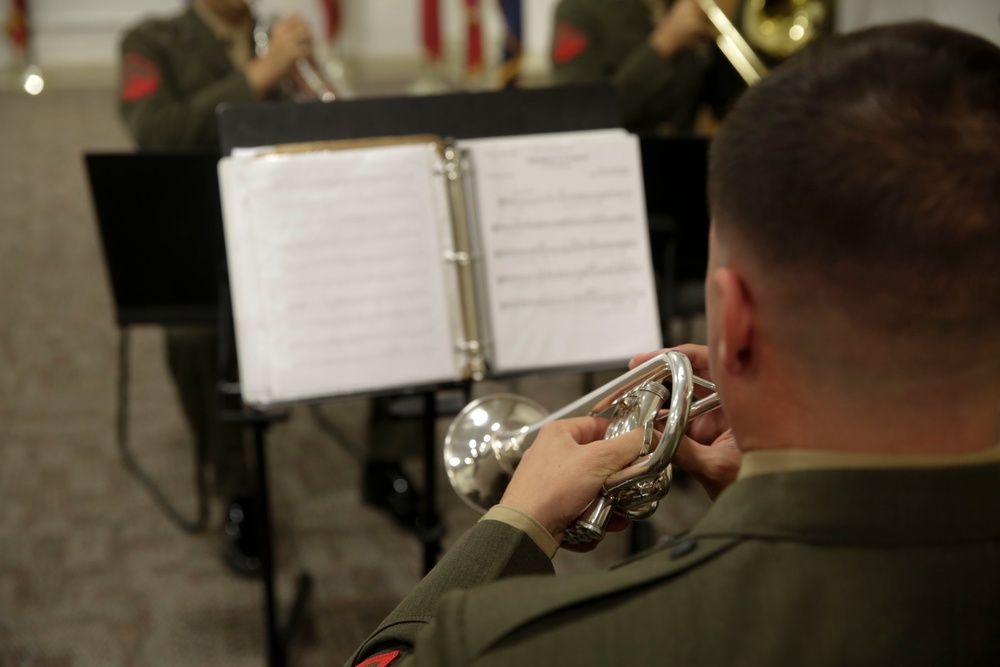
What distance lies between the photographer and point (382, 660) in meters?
0.82

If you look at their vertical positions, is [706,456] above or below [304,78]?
below

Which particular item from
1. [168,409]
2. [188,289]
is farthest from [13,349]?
[188,289]

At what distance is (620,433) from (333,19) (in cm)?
616

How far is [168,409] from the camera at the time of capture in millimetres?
3078

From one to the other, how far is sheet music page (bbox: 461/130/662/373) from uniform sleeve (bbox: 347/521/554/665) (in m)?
0.73

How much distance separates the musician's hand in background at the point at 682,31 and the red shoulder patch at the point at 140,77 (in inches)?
58.4

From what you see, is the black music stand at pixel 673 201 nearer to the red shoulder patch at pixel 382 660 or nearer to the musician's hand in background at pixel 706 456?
the musician's hand in background at pixel 706 456

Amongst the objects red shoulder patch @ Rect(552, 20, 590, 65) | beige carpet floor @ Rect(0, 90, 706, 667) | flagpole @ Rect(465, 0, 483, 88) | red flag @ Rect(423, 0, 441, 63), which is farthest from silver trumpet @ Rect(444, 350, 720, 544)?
red flag @ Rect(423, 0, 441, 63)

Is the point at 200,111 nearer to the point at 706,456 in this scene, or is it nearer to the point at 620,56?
the point at 620,56

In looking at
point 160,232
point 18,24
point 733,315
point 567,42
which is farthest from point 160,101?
point 18,24

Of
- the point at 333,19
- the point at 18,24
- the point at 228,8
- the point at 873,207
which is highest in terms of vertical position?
the point at 18,24

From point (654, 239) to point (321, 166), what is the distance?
1209 millimetres

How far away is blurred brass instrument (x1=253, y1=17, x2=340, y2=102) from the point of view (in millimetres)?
2695

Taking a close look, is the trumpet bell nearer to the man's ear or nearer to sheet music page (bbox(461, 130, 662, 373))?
sheet music page (bbox(461, 130, 662, 373))
